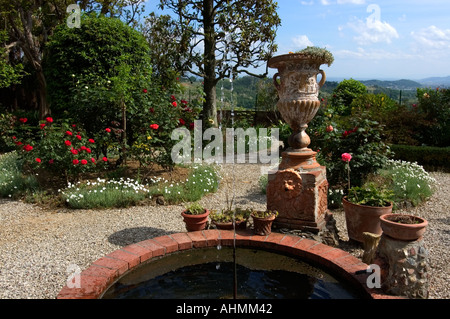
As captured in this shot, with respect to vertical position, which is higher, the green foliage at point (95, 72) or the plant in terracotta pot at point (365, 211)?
the green foliage at point (95, 72)

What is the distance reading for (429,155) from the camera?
25.2ft

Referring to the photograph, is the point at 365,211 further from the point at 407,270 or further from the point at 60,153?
the point at 60,153

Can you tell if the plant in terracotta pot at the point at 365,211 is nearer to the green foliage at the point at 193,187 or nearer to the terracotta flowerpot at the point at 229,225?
the terracotta flowerpot at the point at 229,225

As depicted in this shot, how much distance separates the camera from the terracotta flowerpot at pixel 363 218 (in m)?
3.45

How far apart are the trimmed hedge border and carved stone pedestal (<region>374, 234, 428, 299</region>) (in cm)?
634

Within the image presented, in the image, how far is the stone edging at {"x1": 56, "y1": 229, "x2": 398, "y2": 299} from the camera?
93.7 inches

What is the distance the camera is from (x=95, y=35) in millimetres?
6445

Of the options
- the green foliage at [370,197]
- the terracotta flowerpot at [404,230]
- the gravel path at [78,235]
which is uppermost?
the terracotta flowerpot at [404,230]

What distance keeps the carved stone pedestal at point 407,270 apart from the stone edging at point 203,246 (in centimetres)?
13

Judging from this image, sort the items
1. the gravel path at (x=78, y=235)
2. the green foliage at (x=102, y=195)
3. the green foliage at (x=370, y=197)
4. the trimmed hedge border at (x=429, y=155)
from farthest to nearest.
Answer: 1. the trimmed hedge border at (x=429, y=155)
2. the green foliage at (x=102, y=195)
3. the green foliage at (x=370, y=197)
4. the gravel path at (x=78, y=235)

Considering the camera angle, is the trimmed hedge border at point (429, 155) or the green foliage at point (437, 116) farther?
the green foliage at point (437, 116)

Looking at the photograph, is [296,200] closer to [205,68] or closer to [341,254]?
[341,254]

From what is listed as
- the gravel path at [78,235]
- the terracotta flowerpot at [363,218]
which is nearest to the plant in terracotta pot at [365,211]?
the terracotta flowerpot at [363,218]

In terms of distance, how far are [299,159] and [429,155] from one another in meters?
5.72
